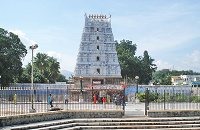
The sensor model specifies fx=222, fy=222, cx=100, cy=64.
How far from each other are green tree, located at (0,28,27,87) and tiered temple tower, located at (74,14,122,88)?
32.5 feet

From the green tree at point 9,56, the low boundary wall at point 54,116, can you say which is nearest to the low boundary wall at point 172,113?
the low boundary wall at point 54,116

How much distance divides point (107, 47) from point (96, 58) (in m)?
3.09

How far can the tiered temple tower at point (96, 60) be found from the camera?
129 feet

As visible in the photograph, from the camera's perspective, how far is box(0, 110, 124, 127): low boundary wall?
1285 centimetres

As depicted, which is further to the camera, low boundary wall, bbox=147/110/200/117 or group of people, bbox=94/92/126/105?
group of people, bbox=94/92/126/105

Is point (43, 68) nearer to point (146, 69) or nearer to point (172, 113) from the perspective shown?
point (146, 69)

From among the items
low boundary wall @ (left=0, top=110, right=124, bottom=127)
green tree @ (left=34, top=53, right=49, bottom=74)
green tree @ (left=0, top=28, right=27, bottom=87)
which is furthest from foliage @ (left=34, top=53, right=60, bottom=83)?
low boundary wall @ (left=0, top=110, right=124, bottom=127)

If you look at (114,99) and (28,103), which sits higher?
(28,103)

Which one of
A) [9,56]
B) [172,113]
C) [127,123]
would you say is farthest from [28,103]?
[9,56]

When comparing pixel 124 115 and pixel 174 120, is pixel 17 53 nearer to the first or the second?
pixel 124 115

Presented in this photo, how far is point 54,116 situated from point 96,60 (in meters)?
25.7

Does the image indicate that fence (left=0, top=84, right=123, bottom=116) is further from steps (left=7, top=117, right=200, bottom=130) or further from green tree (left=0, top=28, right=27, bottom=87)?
green tree (left=0, top=28, right=27, bottom=87)

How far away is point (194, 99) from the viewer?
61.6 feet

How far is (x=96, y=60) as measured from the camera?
131ft
